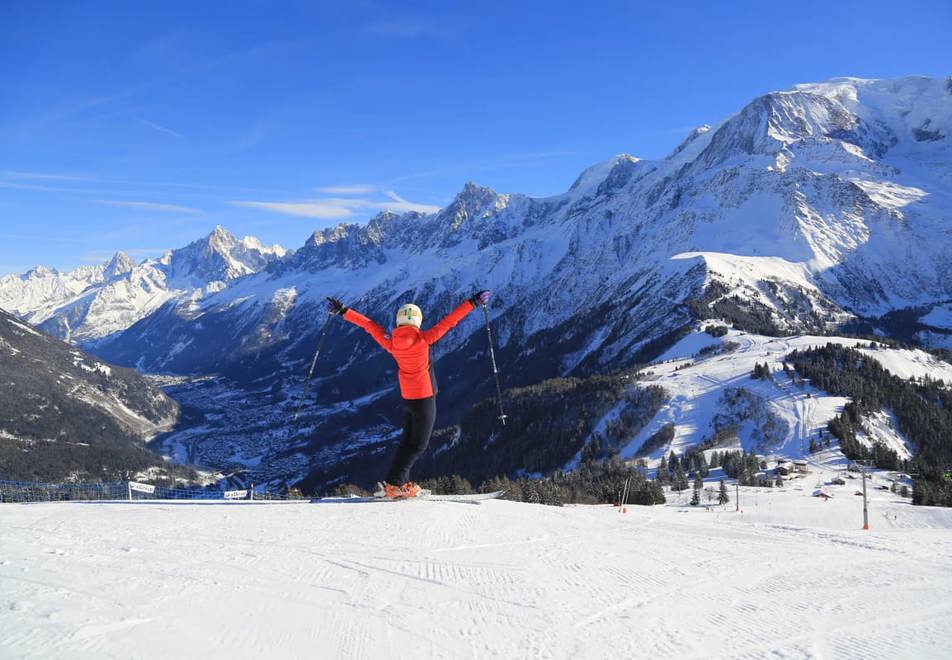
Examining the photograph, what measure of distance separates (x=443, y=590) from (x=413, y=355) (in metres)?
7.65

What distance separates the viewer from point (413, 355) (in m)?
16.9

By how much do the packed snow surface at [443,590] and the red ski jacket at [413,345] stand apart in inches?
135

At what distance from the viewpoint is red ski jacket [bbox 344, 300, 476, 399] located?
16406mm

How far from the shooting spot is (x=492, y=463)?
135500 millimetres

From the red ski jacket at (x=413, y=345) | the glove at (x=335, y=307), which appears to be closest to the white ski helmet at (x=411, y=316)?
the red ski jacket at (x=413, y=345)

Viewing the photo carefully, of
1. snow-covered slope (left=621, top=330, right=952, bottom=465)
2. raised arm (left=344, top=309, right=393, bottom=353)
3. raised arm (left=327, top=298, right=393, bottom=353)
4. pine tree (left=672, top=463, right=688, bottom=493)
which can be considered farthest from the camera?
snow-covered slope (left=621, top=330, right=952, bottom=465)

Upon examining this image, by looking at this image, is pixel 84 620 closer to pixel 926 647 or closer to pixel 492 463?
pixel 926 647

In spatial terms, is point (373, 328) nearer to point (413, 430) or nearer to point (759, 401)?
point (413, 430)

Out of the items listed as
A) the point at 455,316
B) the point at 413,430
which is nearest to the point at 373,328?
the point at 455,316

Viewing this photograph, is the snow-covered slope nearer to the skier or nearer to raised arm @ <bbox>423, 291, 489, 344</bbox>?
the skier

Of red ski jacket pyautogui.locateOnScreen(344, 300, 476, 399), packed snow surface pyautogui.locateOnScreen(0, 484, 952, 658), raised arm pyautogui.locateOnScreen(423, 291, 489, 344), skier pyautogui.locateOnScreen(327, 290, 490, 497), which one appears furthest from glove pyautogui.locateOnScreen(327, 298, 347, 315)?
packed snow surface pyautogui.locateOnScreen(0, 484, 952, 658)

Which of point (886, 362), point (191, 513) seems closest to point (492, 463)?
point (886, 362)

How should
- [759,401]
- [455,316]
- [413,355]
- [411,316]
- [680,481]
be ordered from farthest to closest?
[759,401] < [680,481] < [413,355] < [411,316] < [455,316]

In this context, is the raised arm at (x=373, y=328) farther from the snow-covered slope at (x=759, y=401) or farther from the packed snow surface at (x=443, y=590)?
the snow-covered slope at (x=759, y=401)
